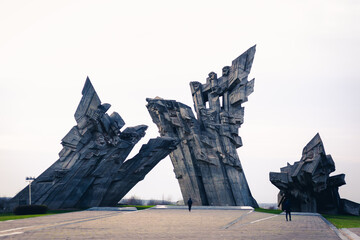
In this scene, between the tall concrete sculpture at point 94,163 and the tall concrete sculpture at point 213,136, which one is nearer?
the tall concrete sculpture at point 94,163

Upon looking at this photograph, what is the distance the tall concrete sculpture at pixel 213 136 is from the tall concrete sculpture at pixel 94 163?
2955 mm

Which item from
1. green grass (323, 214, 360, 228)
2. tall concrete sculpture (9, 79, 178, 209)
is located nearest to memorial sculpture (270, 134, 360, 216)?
green grass (323, 214, 360, 228)

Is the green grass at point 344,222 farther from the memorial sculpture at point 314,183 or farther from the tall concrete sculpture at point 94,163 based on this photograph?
the tall concrete sculpture at point 94,163

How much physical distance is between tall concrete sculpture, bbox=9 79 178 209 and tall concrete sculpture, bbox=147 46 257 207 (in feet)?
9.70

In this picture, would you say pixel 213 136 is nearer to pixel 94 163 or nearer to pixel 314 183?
pixel 314 183

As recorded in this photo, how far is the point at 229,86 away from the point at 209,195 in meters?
7.21

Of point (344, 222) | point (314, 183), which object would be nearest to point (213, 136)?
point (314, 183)

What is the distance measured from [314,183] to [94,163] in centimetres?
1162

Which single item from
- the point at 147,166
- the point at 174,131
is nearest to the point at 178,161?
the point at 174,131

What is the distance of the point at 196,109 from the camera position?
3102 cm

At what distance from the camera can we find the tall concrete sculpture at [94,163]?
22312 millimetres

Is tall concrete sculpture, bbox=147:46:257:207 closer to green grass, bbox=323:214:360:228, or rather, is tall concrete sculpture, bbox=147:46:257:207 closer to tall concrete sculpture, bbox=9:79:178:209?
tall concrete sculpture, bbox=9:79:178:209

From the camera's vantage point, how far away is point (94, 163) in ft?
78.3

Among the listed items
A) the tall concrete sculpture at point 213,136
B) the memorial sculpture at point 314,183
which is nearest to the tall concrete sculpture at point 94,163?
the tall concrete sculpture at point 213,136
